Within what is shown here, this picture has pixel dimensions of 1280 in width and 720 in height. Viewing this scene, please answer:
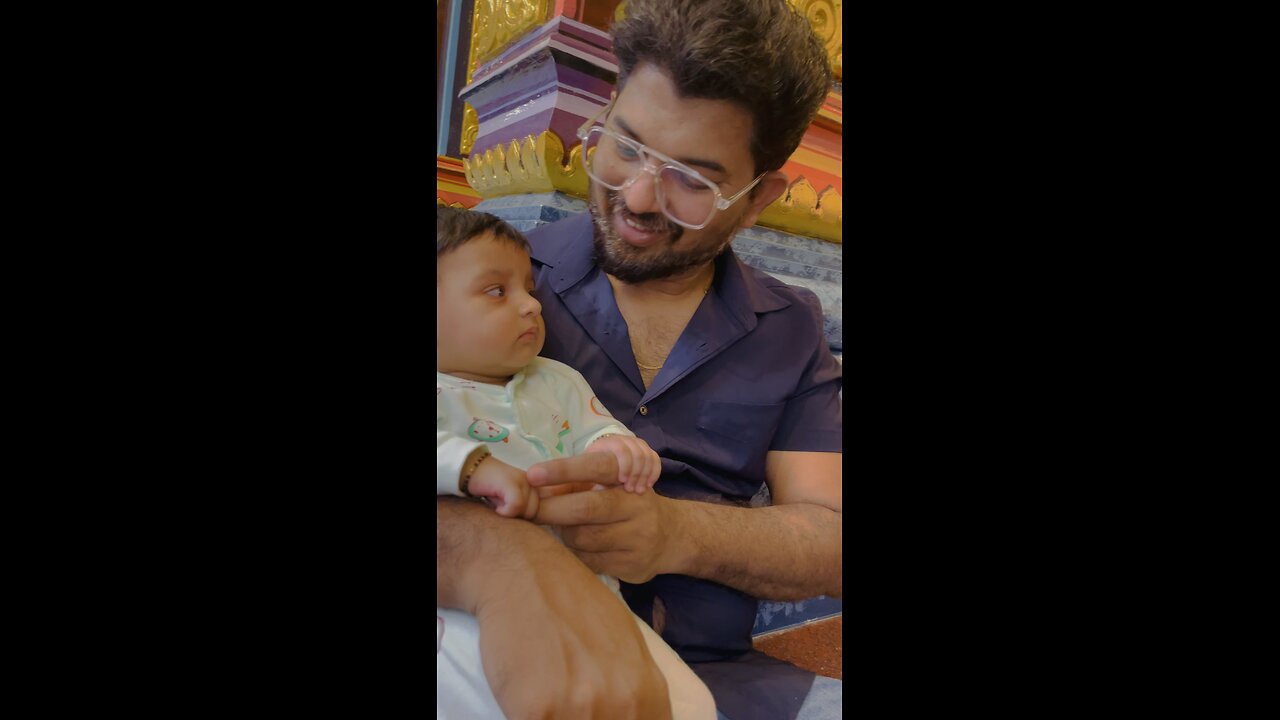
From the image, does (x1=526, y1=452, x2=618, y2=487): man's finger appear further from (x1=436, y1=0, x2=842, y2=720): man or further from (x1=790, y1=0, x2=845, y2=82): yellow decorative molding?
(x1=790, y1=0, x2=845, y2=82): yellow decorative molding

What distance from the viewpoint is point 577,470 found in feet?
4.00

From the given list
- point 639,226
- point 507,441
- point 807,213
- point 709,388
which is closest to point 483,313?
point 507,441

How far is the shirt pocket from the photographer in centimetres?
140

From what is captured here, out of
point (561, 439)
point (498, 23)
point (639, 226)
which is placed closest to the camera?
point (561, 439)

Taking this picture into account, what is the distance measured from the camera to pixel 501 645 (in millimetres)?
1173

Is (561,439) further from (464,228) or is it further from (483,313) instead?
(464,228)

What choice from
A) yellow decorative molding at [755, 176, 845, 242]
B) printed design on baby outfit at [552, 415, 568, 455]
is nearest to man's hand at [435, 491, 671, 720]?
printed design on baby outfit at [552, 415, 568, 455]

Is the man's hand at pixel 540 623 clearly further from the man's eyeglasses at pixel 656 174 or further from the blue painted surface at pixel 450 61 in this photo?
the blue painted surface at pixel 450 61

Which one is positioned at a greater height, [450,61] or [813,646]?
[450,61]

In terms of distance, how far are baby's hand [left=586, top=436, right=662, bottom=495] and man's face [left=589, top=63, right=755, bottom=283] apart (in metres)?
0.29

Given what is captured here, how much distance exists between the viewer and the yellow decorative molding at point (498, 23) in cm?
149

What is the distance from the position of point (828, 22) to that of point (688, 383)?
0.68m

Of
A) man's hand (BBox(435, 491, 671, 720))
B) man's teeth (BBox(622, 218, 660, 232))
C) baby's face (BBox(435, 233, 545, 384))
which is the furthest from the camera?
man's teeth (BBox(622, 218, 660, 232))
